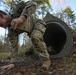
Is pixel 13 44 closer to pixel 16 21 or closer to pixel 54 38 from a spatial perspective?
pixel 16 21

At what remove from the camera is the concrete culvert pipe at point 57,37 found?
15.8ft

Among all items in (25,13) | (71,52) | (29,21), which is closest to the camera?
(25,13)

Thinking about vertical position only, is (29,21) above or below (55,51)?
above

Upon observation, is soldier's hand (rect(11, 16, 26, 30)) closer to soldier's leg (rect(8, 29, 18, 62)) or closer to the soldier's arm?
the soldier's arm

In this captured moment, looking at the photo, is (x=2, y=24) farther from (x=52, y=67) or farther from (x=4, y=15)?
(x=52, y=67)

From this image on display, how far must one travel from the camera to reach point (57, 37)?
18.9 feet

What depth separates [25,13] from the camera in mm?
3404

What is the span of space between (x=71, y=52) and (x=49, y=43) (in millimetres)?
1044

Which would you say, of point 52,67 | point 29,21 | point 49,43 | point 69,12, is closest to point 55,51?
point 49,43

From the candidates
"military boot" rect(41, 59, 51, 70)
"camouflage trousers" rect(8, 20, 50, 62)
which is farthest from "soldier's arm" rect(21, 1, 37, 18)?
"military boot" rect(41, 59, 51, 70)

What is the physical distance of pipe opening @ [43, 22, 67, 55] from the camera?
534 centimetres

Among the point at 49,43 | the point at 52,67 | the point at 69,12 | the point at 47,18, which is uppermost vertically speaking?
the point at 69,12

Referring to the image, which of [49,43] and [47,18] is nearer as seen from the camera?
[47,18]

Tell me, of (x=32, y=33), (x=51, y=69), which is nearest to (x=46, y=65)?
(x=51, y=69)
